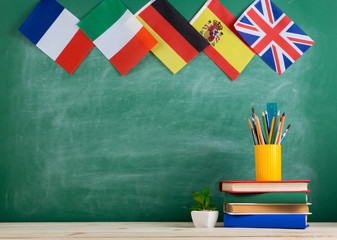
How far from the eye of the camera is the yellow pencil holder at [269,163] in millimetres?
1182

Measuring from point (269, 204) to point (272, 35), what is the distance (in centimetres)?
68

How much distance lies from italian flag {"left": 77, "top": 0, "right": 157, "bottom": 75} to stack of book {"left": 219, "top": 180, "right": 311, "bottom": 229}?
0.62 metres

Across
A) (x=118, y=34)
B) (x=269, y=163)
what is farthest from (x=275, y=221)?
(x=118, y=34)

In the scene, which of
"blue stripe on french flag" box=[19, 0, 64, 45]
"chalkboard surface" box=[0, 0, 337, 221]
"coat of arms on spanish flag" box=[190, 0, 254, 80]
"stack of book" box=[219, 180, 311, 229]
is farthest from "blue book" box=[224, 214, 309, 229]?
"blue stripe on french flag" box=[19, 0, 64, 45]

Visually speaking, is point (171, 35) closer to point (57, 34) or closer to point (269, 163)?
point (57, 34)

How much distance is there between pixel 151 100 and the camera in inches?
56.0

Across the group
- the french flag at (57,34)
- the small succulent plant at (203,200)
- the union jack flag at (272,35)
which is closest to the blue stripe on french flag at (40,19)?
the french flag at (57,34)

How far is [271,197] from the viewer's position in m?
1.11

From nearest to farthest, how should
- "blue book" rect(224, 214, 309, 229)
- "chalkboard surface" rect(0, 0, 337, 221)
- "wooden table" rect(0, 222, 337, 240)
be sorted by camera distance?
1. "wooden table" rect(0, 222, 337, 240)
2. "blue book" rect(224, 214, 309, 229)
3. "chalkboard surface" rect(0, 0, 337, 221)

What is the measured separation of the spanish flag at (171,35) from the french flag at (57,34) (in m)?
0.24

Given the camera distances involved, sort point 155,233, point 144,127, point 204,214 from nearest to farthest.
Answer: point 155,233 < point 204,214 < point 144,127

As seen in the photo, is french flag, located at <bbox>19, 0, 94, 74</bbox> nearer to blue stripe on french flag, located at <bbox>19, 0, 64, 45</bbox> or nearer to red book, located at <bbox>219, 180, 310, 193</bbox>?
blue stripe on french flag, located at <bbox>19, 0, 64, 45</bbox>

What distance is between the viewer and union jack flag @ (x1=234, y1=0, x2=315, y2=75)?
1444 millimetres

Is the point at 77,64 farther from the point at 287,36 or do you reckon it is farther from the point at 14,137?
the point at 287,36
